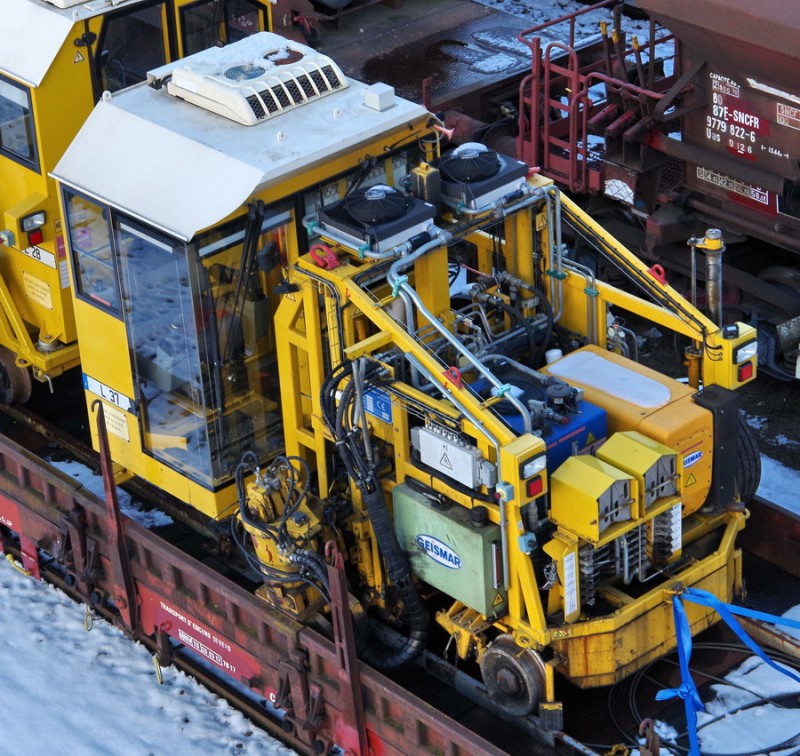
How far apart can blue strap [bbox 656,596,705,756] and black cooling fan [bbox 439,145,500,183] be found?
6.96 feet

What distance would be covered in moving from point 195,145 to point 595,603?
2742 mm

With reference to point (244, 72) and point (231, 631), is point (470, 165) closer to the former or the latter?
point (244, 72)

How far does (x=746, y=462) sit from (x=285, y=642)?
7.78 feet

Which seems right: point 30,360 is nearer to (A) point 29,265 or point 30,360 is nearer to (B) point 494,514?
(A) point 29,265

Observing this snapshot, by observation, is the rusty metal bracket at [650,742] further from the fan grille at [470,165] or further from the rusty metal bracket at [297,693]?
the fan grille at [470,165]

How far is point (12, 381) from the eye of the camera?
393 inches

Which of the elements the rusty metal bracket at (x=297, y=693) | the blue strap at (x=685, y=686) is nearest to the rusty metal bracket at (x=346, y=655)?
the rusty metal bracket at (x=297, y=693)

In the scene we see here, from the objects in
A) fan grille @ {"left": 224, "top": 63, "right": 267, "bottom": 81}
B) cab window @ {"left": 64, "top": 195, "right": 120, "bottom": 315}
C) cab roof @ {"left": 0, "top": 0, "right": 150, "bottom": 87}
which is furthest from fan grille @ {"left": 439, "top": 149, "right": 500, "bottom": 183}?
cab roof @ {"left": 0, "top": 0, "right": 150, "bottom": 87}

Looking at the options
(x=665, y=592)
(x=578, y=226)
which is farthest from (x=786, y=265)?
(x=665, y=592)

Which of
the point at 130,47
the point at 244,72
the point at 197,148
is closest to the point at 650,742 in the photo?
the point at 197,148

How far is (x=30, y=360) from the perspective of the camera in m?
9.56

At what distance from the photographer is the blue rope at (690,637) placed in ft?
22.5

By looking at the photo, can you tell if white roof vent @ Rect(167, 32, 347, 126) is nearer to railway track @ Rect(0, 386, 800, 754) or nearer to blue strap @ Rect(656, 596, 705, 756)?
railway track @ Rect(0, 386, 800, 754)

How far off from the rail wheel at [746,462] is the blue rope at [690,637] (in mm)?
785
